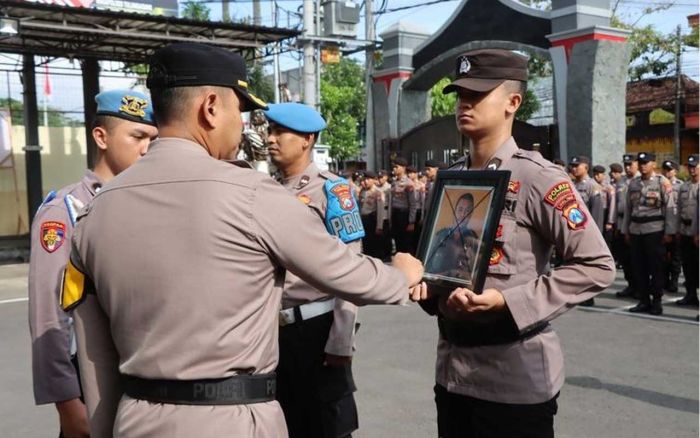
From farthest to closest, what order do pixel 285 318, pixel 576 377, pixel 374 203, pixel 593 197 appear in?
pixel 374 203 < pixel 593 197 < pixel 576 377 < pixel 285 318

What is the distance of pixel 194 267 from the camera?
5.13 ft

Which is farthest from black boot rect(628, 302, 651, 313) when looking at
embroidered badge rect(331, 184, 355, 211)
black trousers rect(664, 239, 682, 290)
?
embroidered badge rect(331, 184, 355, 211)

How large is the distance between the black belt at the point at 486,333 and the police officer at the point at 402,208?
11.4 m

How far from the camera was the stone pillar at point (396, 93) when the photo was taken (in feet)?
53.0

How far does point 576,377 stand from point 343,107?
37537mm

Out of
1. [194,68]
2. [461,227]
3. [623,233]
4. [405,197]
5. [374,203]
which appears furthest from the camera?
[374,203]

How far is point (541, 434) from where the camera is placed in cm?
217

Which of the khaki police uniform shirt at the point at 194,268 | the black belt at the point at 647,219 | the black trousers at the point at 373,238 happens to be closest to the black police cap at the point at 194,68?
the khaki police uniform shirt at the point at 194,268

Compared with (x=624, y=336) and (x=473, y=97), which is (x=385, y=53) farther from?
(x=473, y=97)

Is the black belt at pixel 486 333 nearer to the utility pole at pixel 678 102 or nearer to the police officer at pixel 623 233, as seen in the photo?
the police officer at pixel 623 233

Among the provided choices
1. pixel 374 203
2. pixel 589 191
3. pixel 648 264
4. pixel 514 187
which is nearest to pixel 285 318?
pixel 514 187

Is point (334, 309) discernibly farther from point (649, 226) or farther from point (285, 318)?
point (649, 226)

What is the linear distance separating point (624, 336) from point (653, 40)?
25.5 meters

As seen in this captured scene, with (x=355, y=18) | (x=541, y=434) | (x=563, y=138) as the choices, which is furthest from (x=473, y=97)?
(x=355, y=18)
